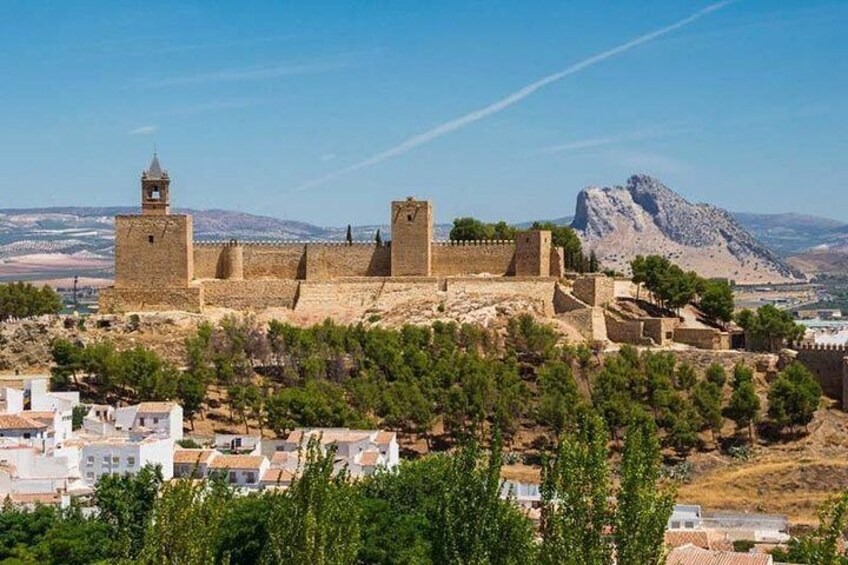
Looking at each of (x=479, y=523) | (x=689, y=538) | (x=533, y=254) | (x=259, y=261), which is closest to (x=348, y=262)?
(x=259, y=261)

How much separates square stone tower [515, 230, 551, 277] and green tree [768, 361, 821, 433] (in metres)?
9.07

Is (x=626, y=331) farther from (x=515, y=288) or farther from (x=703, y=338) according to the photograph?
(x=515, y=288)

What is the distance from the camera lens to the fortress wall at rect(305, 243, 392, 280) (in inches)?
→ 1849

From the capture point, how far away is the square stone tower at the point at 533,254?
45.8 metres

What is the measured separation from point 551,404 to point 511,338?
18.9 feet

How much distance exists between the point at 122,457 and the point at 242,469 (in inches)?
112

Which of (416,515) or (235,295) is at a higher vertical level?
(235,295)

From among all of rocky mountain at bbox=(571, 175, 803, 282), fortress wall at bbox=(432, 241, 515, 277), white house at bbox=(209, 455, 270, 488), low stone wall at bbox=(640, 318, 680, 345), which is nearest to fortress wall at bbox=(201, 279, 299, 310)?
fortress wall at bbox=(432, 241, 515, 277)

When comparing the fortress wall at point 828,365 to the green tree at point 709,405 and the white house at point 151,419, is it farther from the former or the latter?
the white house at point 151,419

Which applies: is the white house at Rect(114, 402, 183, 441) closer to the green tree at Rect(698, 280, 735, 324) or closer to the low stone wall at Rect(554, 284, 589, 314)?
the low stone wall at Rect(554, 284, 589, 314)

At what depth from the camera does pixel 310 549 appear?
16594mm

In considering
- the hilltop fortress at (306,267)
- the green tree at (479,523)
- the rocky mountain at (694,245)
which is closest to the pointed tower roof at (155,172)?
the hilltop fortress at (306,267)

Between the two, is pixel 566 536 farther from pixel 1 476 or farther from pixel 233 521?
pixel 1 476

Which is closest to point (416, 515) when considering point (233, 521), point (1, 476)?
point (233, 521)
